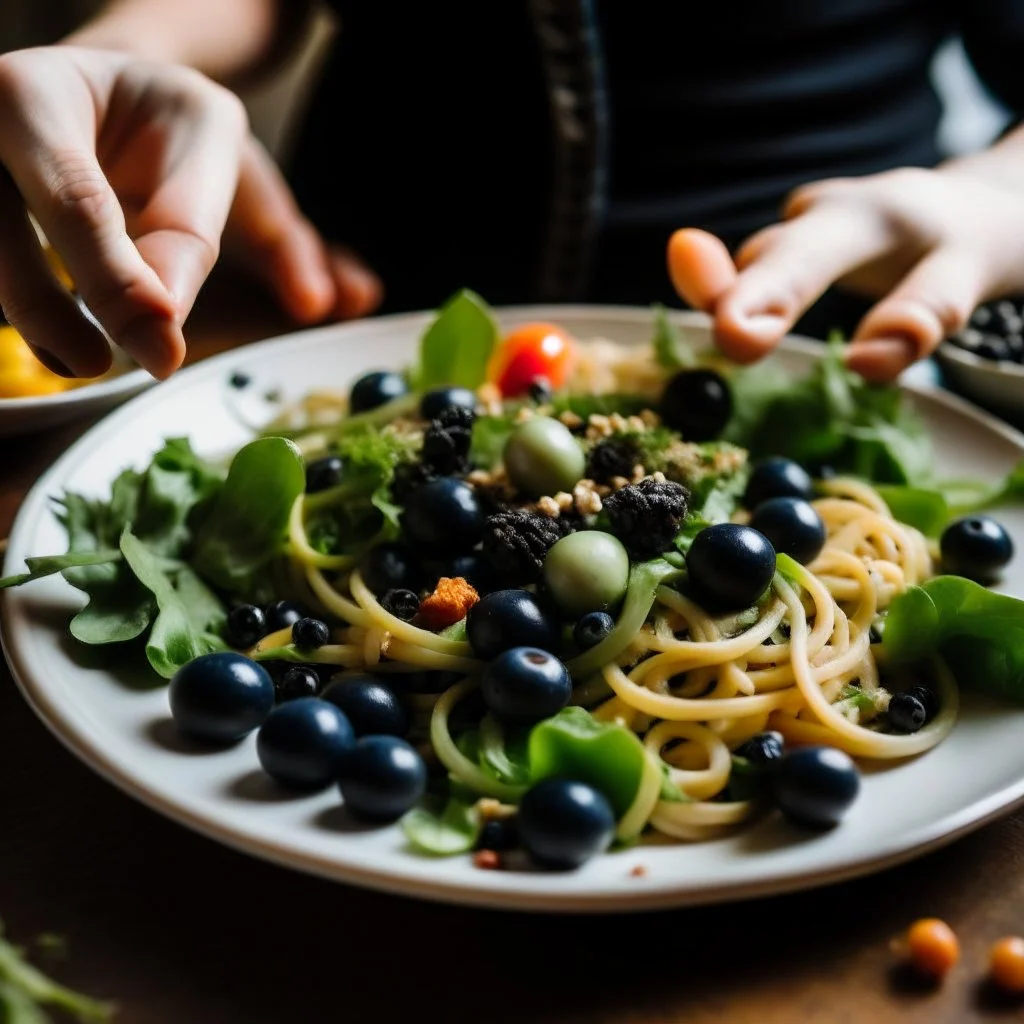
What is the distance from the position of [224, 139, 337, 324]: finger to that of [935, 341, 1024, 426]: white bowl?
3.71 feet

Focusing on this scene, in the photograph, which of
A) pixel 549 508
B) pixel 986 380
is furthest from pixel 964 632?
pixel 986 380

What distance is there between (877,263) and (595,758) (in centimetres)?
103

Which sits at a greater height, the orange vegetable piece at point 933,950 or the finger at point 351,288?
the orange vegetable piece at point 933,950

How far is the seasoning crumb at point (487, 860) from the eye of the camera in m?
0.96

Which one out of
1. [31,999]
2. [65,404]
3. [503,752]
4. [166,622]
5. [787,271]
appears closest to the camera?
[31,999]

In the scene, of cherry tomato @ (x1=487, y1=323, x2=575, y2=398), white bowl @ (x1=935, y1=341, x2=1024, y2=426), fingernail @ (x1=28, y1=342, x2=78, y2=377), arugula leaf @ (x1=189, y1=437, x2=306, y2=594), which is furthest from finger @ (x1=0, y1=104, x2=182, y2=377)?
white bowl @ (x1=935, y1=341, x2=1024, y2=426)

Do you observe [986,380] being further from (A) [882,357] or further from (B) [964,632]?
(B) [964,632]

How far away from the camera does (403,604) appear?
130cm

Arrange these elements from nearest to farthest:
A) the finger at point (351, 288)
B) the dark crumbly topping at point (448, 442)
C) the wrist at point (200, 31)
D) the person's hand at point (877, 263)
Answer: the dark crumbly topping at point (448, 442) < the person's hand at point (877, 263) < the wrist at point (200, 31) < the finger at point (351, 288)

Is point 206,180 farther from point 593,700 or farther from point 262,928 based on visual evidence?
point 262,928

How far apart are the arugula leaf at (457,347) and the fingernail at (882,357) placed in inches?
21.0

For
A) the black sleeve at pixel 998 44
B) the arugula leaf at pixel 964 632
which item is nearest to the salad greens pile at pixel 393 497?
the arugula leaf at pixel 964 632

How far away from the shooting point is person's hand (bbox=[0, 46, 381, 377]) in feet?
3.71

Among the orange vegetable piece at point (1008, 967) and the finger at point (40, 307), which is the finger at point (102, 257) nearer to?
the finger at point (40, 307)
